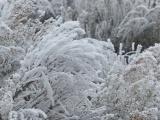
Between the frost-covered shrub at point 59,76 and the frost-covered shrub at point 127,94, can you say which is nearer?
the frost-covered shrub at point 59,76

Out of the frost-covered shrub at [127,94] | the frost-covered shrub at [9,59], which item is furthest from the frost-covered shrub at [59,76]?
the frost-covered shrub at [9,59]

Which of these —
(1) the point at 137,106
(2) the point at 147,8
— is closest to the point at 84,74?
(1) the point at 137,106

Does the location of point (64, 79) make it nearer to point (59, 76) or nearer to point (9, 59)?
point (59, 76)

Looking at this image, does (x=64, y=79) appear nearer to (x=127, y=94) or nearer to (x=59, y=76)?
(x=59, y=76)

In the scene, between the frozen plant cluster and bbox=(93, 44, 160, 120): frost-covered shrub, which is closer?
the frozen plant cluster

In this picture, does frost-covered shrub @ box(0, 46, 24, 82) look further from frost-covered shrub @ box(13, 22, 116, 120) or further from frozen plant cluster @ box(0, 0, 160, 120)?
frost-covered shrub @ box(13, 22, 116, 120)

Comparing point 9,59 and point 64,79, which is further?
point 9,59

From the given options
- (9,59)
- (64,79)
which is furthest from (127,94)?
(9,59)

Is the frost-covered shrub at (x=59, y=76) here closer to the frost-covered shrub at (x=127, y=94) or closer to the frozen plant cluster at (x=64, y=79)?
the frozen plant cluster at (x=64, y=79)

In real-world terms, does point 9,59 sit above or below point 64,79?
above

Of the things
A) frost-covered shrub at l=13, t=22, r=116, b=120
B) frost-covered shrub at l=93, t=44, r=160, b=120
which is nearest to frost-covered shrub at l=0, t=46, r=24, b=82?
frost-covered shrub at l=13, t=22, r=116, b=120

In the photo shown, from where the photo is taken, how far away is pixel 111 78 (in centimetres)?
232

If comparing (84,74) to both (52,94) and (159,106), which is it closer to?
(52,94)

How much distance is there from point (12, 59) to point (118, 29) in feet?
6.54
